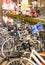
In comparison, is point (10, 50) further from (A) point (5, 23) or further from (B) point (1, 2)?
(B) point (1, 2)

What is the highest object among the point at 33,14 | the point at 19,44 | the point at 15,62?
the point at 33,14

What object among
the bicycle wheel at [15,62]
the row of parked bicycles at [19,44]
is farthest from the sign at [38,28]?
the bicycle wheel at [15,62]

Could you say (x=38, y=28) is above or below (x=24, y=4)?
below

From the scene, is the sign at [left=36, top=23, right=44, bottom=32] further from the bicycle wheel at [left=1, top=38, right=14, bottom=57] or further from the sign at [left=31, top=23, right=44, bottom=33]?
the bicycle wheel at [left=1, top=38, right=14, bottom=57]

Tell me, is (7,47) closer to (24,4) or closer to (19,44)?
(19,44)


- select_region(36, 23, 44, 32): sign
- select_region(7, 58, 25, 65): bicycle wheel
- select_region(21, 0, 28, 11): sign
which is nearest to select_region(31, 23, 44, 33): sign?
select_region(36, 23, 44, 32): sign

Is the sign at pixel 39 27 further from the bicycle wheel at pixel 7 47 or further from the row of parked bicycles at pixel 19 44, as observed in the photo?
the bicycle wheel at pixel 7 47

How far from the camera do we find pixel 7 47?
139 inches

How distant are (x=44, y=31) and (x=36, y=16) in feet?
0.94

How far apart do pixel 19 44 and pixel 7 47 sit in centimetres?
34

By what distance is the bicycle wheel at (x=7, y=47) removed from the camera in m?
3.42

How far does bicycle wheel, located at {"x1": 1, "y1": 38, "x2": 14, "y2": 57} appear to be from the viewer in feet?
11.2

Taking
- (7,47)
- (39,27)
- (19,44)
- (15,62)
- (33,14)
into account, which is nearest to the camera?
(39,27)

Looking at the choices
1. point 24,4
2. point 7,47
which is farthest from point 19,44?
point 24,4
